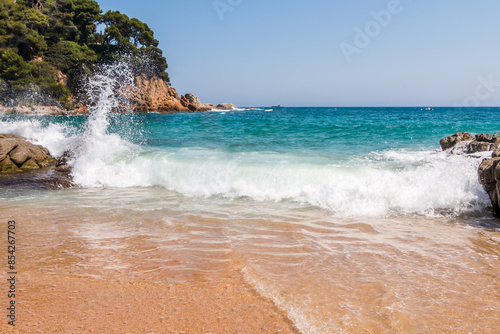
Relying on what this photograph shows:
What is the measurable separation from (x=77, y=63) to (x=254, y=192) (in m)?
55.6

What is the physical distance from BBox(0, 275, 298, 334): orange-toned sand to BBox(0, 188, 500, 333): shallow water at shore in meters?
0.08

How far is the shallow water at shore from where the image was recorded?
2.40 metres

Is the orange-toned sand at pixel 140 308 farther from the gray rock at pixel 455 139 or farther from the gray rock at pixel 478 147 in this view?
the gray rock at pixel 455 139

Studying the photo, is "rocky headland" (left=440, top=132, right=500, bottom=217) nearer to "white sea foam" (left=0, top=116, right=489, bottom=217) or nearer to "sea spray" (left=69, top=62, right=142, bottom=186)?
"white sea foam" (left=0, top=116, right=489, bottom=217)

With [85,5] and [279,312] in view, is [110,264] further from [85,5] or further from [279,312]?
[85,5]

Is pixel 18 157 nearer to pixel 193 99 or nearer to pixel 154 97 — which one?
pixel 154 97

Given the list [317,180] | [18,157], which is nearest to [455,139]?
[317,180]

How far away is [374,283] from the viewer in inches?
111

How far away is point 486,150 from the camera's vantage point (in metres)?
8.04

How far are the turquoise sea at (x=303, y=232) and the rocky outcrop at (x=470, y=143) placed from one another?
146 centimetres

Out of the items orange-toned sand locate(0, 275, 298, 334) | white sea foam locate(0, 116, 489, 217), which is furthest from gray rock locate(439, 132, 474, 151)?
orange-toned sand locate(0, 275, 298, 334)

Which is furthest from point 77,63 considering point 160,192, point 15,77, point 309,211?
point 309,211

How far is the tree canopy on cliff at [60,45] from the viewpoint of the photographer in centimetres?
4225

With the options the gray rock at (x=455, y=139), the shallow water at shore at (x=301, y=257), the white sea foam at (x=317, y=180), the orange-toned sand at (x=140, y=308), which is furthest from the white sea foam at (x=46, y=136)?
the gray rock at (x=455, y=139)
